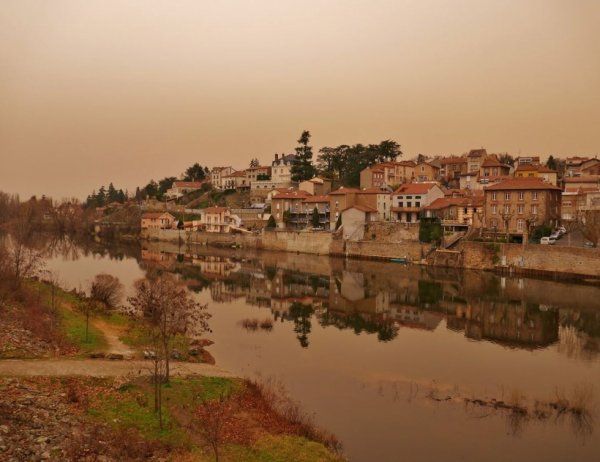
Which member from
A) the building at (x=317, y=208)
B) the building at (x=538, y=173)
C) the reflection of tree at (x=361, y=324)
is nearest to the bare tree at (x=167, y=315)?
the reflection of tree at (x=361, y=324)

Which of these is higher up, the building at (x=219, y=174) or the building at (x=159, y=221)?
the building at (x=219, y=174)

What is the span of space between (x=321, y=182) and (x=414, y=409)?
70387 millimetres

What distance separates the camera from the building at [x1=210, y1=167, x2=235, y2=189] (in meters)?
110

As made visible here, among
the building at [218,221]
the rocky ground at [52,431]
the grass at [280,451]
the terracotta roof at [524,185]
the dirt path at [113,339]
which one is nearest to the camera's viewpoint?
the rocky ground at [52,431]

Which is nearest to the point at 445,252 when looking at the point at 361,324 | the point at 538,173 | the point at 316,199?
Answer: the point at 538,173

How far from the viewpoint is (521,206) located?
5131 cm

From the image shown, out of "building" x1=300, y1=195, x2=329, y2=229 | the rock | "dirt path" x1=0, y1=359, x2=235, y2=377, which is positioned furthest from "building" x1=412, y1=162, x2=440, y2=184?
"dirt path" x1=0, y1=359, x2=235, y2=377

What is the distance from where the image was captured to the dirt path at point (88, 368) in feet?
49.9

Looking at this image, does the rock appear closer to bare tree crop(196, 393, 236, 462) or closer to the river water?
the river water

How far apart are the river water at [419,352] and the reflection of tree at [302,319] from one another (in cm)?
10

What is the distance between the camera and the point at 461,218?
5688cm

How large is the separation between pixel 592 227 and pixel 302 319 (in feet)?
95.5

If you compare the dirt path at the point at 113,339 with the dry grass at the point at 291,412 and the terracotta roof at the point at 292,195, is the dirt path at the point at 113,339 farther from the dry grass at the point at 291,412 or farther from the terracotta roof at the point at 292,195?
the terracotta roof at the point at 292,195

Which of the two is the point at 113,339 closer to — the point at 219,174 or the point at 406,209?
the point at 406,209
